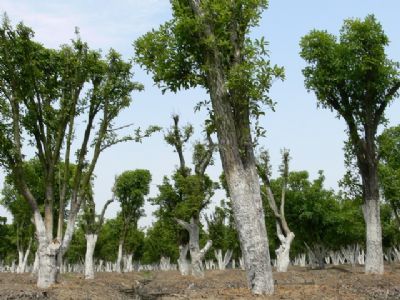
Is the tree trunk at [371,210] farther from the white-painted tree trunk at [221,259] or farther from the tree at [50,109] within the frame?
the white-painted tree trunk at [221,259]

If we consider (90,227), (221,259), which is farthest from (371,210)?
(221,259)

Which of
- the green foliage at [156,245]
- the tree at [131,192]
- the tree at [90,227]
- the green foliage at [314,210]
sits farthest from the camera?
the green foliage at [156,245]

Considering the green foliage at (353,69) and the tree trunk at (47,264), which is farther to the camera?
the green foliage at (353,69)

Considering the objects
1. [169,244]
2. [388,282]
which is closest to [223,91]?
[388,282]

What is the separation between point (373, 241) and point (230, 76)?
629 inches

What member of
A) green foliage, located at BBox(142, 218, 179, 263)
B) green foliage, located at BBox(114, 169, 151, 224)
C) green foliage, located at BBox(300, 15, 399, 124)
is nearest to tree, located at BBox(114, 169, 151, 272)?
green foliage, located at BBox(114, 169, 151, 224)

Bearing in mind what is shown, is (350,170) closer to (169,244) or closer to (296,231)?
(296,231)

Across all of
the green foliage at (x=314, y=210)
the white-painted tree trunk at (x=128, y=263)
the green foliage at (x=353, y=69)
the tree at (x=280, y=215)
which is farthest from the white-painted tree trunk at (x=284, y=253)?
the white-painted tree trunk at (x=128, y=263)

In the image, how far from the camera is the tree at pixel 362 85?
2553cm

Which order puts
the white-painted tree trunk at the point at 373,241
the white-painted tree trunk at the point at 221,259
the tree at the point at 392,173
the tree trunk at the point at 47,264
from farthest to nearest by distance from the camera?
the white-painted tree trunk at the point at 221,259 → the tree at the point at 392,173 → the white-painted tree trunk at the point at 373,241 → the tree trunk at the point at 47,264

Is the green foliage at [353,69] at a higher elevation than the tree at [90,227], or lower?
higher

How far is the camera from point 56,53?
79.1ft

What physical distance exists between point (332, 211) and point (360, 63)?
32071mm

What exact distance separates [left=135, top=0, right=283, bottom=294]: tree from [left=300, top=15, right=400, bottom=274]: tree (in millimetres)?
13090
